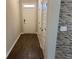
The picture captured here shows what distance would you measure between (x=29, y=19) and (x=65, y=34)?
26.9 ft

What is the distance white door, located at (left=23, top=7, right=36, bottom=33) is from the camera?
1192cm

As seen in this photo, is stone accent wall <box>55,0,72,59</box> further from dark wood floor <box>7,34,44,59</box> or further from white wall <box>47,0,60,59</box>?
dark wood floor <box>7,34,44,59</box>

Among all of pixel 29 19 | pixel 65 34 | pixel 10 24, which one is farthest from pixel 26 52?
pixel 29 19

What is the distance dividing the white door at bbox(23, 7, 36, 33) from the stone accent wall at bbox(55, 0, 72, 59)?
798cm

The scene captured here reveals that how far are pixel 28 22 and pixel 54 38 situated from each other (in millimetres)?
8205

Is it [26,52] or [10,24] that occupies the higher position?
[10,24]

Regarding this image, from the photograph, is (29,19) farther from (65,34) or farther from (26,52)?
(65,34)

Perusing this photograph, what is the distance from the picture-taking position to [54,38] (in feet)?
12.7

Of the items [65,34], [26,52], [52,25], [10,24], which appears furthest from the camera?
[26,52]

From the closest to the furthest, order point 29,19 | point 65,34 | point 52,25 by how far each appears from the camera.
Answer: point 52,25 < point 65,34 < point 29,19

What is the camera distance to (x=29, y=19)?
1198 cm

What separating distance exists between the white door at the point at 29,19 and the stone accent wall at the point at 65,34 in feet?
26.2
